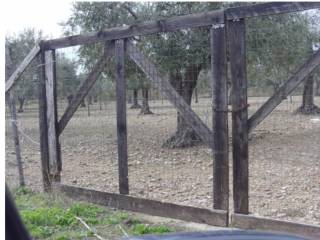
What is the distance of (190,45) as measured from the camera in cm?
1060

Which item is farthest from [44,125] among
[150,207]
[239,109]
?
[239,109]

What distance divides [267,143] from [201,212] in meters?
5.69

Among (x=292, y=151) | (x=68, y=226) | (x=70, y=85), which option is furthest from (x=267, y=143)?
(x=68, y=226)

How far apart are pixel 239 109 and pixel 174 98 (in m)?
0.99

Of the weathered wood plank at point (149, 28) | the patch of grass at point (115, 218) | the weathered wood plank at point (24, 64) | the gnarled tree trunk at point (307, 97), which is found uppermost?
the weathered wood plank at point (149, 28)

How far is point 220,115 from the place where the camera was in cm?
550

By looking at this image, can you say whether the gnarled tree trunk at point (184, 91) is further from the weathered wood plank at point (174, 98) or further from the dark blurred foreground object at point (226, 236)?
the dark blurred foreground object at point (226, 236)

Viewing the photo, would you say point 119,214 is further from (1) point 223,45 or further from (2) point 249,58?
(2) point 249,58

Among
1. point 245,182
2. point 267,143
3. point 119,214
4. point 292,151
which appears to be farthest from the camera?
point 267,143

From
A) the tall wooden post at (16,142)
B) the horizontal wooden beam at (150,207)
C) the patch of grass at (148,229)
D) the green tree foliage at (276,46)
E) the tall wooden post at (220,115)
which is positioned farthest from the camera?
the green tree foliage at (276,46)

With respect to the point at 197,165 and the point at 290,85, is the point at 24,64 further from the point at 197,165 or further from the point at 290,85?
the point at 290,85

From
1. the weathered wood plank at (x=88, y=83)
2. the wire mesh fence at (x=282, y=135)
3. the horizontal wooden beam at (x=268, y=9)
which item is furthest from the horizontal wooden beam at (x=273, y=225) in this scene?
the weathered wood plank at (x=88, y=83)

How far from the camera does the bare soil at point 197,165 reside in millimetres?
6758

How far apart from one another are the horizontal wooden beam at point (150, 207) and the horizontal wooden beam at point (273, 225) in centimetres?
20
